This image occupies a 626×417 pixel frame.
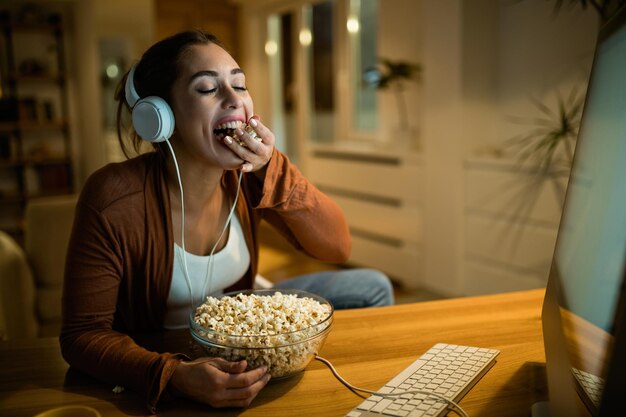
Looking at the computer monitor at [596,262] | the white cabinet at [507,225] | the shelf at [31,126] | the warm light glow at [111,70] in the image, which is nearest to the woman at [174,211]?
the computer monitor at [596,262]

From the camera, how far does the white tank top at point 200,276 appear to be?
126 centimetres

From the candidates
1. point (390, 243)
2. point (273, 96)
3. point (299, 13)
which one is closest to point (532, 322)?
point (390, 243)

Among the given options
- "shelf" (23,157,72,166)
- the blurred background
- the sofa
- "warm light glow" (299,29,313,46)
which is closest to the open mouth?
the sofa

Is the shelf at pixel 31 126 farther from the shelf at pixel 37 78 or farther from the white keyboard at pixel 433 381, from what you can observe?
the white keyboard at pixel 433 381

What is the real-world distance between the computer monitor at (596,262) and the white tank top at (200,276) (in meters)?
0.72

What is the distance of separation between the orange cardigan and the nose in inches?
5.8

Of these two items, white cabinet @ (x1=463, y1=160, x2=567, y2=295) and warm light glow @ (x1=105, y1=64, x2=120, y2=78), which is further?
warm light glow @ (x1=105, y1=64, x2=120, y2=78)

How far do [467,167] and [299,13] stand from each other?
115 inches

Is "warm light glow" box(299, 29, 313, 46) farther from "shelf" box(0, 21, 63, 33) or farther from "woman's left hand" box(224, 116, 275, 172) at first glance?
"woman's left hand" box(224, 116, 275, 172)

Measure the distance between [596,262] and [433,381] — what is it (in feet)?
1.18

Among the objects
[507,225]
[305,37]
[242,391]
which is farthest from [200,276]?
[305,37]

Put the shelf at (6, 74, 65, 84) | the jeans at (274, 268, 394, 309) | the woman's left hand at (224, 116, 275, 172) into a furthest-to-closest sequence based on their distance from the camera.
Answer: the shelf at (6, 74, 65, 84) → the jeans at (274, 268, 394, 309) → the woman's left hand at (224, 116, 275, 172)

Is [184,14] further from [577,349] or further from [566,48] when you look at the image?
[577,349]

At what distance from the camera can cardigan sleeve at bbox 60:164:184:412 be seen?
91 centimetres
